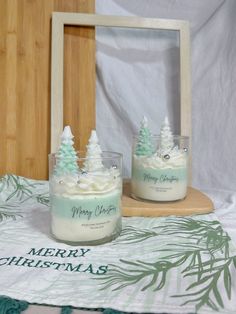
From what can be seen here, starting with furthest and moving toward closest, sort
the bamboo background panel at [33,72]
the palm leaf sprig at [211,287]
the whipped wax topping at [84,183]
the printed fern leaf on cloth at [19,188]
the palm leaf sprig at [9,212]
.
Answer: the bamboo background panel at [33,72] < the printed fern leaf on cloth at [19,188] < the palm leaf sprig at [9,212] < the whipped wax topping at [84,183] < the palm leaf sprig at [211,287]

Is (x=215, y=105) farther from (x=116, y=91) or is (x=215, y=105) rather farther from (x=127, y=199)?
(x=127, y=199)

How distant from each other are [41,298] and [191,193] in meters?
0.38

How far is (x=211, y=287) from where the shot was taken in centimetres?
32

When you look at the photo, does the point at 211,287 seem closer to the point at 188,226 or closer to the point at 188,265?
the point at 188,265

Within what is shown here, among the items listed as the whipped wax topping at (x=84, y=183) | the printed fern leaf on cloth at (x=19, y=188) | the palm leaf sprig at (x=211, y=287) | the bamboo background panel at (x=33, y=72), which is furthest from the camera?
the bamboo background panel at (x=33, y=72)

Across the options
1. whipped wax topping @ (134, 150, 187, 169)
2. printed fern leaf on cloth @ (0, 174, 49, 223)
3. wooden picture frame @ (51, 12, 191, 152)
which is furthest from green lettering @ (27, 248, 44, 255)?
wooden picture frame @ (51, 12, 191, 152)

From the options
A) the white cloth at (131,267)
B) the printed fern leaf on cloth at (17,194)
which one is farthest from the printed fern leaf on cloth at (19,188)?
the white cloth at (131,267)

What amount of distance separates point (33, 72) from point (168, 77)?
285 millimetres

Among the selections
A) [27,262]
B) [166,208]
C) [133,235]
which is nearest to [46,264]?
[27,262]

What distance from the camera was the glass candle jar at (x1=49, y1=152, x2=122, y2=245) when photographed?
0.40 meters

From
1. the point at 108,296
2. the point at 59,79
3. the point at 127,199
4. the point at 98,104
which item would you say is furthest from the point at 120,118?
the point at 108,296

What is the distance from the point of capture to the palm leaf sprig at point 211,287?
299mm

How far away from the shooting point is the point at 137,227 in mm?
486

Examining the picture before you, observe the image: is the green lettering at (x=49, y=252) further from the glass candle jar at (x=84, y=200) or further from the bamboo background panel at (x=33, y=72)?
the bamboo background panel at (x=33, y=72)
